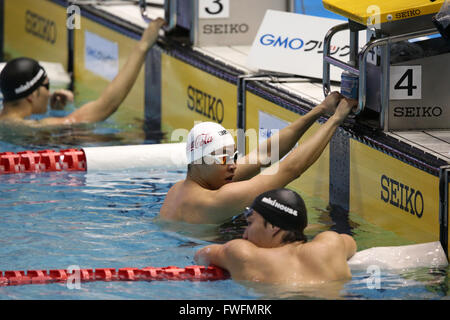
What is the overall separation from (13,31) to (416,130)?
704 centimetres

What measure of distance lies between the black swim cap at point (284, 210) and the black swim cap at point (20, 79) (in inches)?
137

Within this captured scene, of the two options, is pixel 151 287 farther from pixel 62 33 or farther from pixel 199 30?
pixel 62 33

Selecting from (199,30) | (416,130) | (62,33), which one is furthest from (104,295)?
(62,33)

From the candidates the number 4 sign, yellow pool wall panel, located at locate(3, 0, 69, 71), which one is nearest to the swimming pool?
the number 4 sign

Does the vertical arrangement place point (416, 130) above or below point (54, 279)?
above

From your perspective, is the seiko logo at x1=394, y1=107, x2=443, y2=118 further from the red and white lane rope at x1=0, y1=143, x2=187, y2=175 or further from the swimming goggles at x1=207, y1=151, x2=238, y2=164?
the red and white lane rope at x1=0, y1=143, x2=187, y2=175

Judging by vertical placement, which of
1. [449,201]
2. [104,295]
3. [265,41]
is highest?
[265,41]

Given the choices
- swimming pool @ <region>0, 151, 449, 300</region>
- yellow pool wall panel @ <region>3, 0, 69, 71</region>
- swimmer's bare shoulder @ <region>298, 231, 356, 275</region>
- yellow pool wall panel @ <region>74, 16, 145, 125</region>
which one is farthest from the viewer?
yellow pool wall panel @ <region>3, 0, 69, 71</region>

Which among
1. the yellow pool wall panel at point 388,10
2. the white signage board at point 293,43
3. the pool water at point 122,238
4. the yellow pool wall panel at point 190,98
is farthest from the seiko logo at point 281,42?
the yellow pool wall panel at point 388,10

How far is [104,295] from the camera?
15.1 feet

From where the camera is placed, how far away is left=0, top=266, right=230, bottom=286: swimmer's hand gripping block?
15.4ft

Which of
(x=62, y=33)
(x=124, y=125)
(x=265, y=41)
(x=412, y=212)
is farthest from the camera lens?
(x=62, y=33)

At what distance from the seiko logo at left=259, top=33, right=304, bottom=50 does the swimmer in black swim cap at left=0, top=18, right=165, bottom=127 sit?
107 cm

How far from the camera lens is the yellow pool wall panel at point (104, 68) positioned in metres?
8.92
